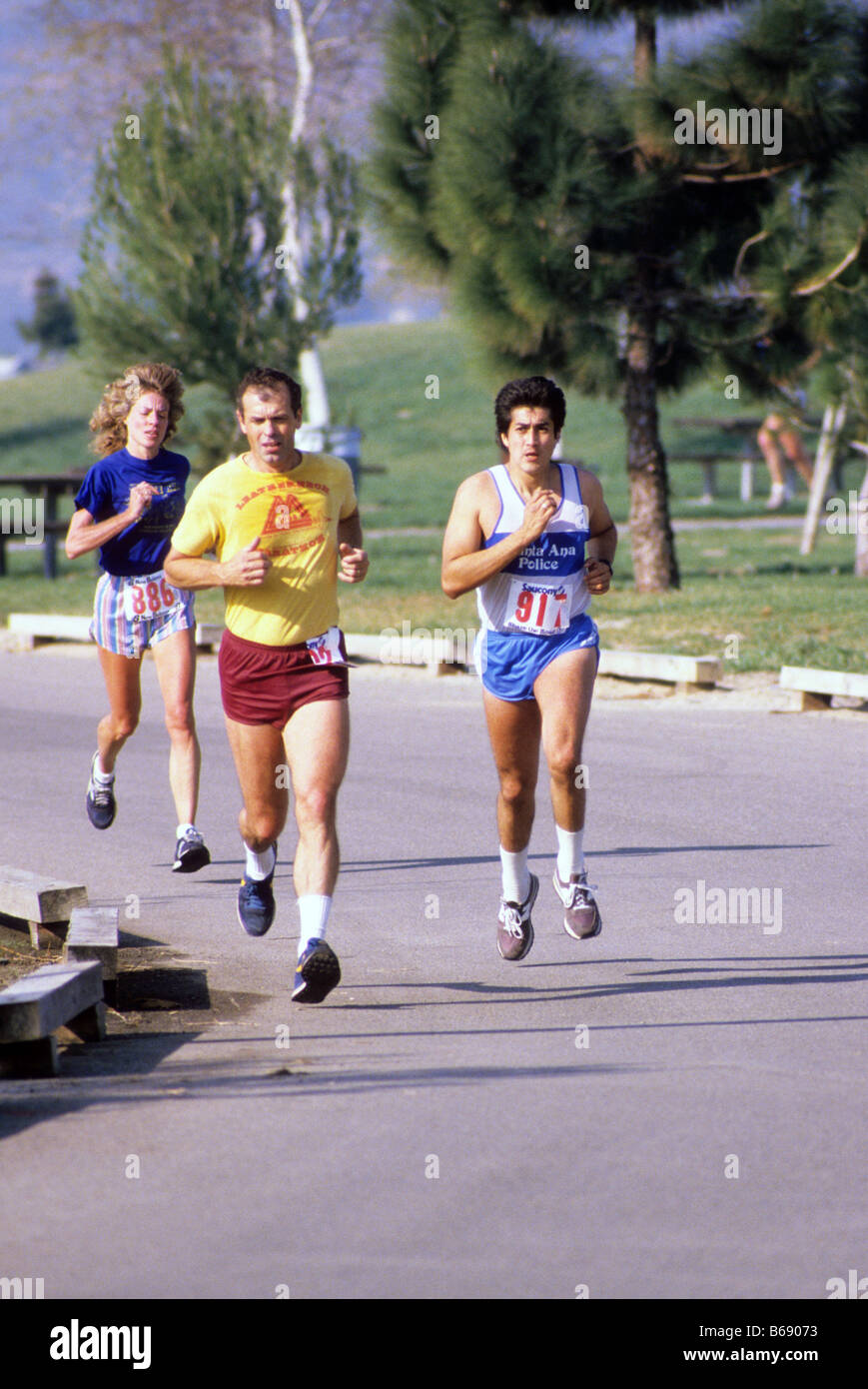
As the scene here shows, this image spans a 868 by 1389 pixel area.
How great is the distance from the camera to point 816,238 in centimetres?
1706

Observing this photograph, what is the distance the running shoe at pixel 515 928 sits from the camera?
646 cm

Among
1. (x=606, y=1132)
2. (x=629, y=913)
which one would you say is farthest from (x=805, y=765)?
(x=606, y=1132)

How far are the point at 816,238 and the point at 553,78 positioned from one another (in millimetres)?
2730

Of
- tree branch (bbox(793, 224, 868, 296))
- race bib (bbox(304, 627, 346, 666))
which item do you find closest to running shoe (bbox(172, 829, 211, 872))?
race bib (bbox(304, 627, 346, 666))

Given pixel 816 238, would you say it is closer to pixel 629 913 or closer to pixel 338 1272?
pixel 629 913

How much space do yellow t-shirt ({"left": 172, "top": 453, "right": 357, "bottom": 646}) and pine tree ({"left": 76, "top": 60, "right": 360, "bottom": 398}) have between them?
55.5 feet

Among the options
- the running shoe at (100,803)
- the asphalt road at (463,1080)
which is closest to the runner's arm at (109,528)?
the running shoe at (100,803)

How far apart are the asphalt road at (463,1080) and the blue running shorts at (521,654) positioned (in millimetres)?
950

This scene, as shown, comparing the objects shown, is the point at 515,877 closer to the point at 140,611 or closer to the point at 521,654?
the point at 521,654

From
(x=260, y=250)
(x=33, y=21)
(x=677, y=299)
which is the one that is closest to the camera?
(x=677, y=299)

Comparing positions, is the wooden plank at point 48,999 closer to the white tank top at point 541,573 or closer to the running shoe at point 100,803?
the white tank top at point 541,573

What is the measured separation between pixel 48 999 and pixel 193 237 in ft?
62.8

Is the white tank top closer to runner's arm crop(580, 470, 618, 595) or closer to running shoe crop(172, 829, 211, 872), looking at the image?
runner's arm crop(580, 470, 618, 595)

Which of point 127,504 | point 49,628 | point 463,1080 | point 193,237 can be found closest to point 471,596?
point 49,628
